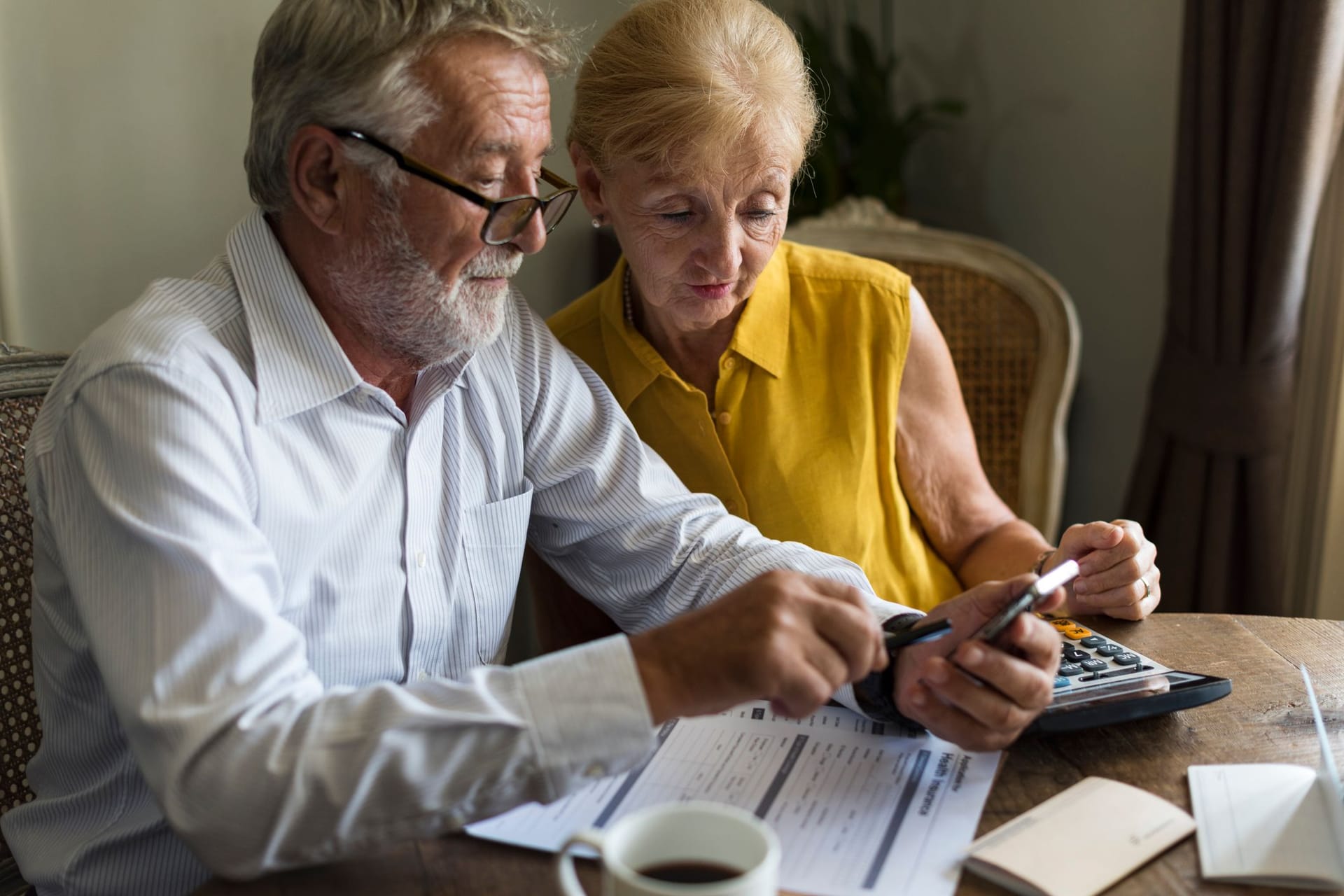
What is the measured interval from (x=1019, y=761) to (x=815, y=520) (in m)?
0.59

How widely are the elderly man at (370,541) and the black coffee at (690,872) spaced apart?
167mm

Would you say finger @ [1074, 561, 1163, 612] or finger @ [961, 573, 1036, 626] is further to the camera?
finger @ [1074, 561, 1163, 612]

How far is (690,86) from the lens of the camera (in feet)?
4.40

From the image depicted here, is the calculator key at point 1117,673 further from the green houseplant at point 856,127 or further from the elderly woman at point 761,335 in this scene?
the green houseplant at point 856,127

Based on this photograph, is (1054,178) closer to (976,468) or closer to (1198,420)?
(1198,420)

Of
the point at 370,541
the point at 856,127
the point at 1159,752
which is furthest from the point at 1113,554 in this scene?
the point at 856,127

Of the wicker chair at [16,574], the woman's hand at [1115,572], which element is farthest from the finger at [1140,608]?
the wicker chair at [16,574]

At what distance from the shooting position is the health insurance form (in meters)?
0.83

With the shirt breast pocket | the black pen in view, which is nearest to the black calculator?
the black pen

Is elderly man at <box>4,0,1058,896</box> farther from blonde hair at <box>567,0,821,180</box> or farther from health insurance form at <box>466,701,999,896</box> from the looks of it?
blonde hair at <box>567,0,821,180</box>

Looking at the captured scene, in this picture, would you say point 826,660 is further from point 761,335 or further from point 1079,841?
point 761,335

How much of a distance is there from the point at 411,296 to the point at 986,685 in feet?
2.08

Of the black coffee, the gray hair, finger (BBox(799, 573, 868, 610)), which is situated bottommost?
the black coffee

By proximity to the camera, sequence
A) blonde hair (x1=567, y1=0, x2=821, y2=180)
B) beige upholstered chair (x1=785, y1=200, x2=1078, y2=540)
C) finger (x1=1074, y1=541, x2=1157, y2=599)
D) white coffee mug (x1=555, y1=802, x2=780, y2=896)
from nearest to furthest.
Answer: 1. white coffee mug (x1=555, y1=802, x2=780, y2=896)
2. finger (x1=1074, y1=541, x2=1157, y2=599)
3. blonde hair (x1=567, y1=0, x2=821, y2=180)
4. beige upholstered chair (x1=785, y1=200, x2=1078, y2=540)
